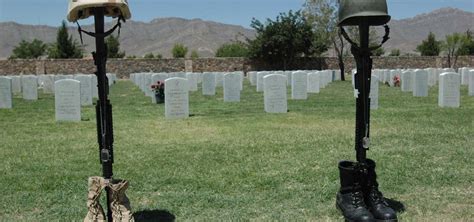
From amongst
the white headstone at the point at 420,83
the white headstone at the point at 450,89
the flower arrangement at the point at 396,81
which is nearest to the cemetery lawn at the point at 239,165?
the white headstone at the point at 450,89

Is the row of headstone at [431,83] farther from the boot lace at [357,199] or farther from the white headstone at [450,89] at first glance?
the boot lace at [357,199]

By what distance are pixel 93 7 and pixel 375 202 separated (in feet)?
8.65

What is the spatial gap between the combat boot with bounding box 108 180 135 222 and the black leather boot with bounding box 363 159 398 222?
188 cm

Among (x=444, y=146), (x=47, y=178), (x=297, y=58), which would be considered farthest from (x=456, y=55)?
(x=47, y=178)

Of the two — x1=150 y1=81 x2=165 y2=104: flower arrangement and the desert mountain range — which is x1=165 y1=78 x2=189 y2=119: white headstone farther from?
the desert mountain range

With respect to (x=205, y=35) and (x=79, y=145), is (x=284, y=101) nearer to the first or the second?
(x=79, y=145)

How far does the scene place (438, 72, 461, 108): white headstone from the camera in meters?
13.7

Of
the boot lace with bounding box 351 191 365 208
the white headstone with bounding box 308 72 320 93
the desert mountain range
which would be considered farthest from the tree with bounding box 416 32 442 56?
the boot lace with bounding box 351 191 365 208

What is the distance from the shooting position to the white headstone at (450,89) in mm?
13742

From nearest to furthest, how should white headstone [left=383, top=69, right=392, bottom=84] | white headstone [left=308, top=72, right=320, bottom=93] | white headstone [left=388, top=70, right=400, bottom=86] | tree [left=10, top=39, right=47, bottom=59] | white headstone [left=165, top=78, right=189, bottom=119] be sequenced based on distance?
1. white headstone [left=165, top=78, right=189, bottom=119]
2. white headstone [left=308, top=72, right=320, bottom=93]
3. white headstone [left=388, top=70, right=400, bottom=86]
4. white headstone [left=383, top=69, right=392, bottom=84]
5. tree [left=10, top=39, right=47, bottom=59]

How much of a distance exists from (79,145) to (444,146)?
5445 millimetres

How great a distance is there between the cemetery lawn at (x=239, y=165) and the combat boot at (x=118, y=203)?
0.54 m

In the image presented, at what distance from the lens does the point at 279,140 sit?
878 cm

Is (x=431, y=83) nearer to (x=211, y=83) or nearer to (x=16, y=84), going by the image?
(x=211, y=83)
